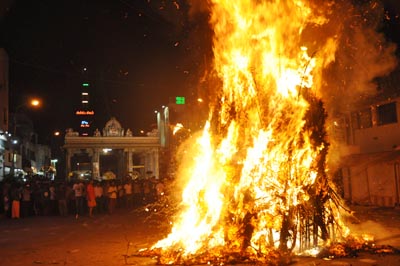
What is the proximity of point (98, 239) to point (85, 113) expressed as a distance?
6188 cm

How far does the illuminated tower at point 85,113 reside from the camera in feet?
227

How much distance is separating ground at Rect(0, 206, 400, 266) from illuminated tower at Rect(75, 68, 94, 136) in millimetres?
54404

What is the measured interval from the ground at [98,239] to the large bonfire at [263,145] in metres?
0.87

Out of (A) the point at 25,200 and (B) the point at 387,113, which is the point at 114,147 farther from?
(B) the point at 387,113

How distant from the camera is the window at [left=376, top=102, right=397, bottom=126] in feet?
60.7

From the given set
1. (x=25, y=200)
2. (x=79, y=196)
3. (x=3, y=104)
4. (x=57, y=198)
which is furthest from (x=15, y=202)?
(x=3, y=104)

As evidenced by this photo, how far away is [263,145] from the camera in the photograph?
832cm

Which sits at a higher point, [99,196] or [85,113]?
[85,113]

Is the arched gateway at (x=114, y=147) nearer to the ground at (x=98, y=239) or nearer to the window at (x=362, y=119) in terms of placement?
the window at (x=362, y=119)

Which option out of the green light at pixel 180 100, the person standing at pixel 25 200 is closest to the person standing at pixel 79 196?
the person standing at pixel 25 200

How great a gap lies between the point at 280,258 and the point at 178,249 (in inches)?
76.9

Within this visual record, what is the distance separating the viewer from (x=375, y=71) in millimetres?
17594

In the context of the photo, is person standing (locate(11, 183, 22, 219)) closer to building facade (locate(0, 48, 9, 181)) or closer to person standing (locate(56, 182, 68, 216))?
person standing (locate(56, 182, 68, 216))

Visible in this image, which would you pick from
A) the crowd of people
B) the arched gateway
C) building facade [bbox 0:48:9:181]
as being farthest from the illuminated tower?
the crowd of people
